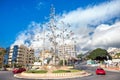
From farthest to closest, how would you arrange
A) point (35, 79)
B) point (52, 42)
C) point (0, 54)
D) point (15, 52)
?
point (15, 52) → point (0, 54) → point (52, 42) → point (35, 79)

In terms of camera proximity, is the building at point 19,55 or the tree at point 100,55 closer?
the building at point 19,55

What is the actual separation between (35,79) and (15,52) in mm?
108382

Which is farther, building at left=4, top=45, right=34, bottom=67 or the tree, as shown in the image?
the tree

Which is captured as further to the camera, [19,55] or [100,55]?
[100,55]

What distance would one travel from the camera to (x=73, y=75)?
125 ft

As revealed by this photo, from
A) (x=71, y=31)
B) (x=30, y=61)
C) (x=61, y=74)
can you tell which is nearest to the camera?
(x=61, y=74)

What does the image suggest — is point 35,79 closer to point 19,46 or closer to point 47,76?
point 47,76

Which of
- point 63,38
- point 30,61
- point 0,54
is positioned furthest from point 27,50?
point 63,38

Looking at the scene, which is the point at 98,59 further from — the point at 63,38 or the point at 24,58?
the point at 63,38

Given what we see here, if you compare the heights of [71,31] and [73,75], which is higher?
[71,31]

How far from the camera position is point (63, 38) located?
62375mm

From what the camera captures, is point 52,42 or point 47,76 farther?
point 52,42

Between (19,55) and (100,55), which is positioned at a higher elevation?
(19,55)

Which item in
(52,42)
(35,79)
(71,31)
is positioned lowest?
(35,79)
